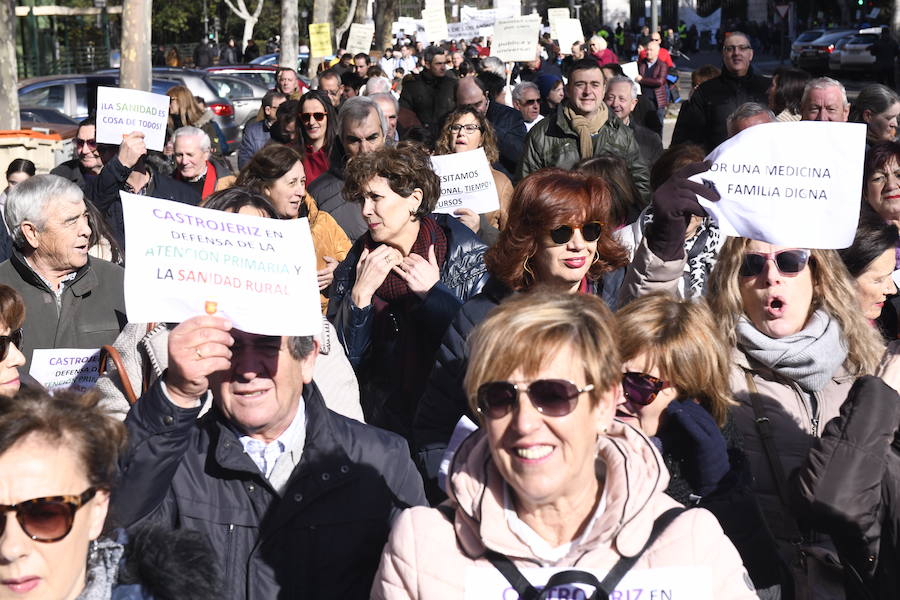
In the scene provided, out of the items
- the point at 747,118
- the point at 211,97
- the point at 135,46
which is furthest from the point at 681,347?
the point at 211,97

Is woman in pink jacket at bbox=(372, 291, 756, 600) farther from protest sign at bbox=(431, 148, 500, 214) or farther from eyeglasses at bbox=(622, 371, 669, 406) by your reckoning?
protest sign at bbox=(431, 148, 500, 214)

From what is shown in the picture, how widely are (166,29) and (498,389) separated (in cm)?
6060

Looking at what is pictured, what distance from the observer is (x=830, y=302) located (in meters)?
3.92

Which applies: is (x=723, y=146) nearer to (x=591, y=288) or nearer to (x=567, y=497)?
(x=591, y=288)

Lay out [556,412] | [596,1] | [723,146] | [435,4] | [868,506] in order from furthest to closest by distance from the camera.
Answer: [596,1] → [435,4] → [723,146] → [868,506] → [556,412]

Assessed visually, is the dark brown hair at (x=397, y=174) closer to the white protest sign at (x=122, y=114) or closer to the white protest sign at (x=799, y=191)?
the white protest sign at (x=799, y=191)

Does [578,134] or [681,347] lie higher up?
[578,134]

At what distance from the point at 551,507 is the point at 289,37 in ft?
104

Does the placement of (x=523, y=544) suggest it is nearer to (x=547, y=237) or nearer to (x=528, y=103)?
(x=547, y=237)

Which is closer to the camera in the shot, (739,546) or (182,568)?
(182,568)

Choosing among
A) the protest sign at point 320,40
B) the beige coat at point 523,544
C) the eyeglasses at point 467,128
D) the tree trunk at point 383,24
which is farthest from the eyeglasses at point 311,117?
the tree trunk at point 383,24

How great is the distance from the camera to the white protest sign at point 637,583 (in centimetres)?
254

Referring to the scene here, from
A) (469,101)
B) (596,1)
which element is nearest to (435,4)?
(469,101)

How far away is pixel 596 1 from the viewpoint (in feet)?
239
